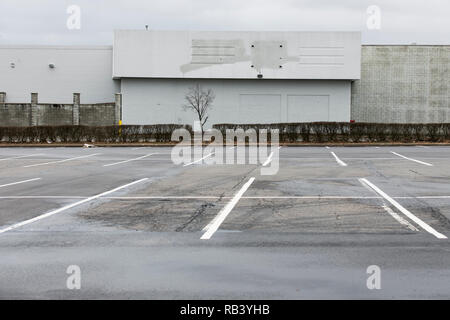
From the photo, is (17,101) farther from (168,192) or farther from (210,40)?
(168,192)

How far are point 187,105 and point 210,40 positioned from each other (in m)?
6.08

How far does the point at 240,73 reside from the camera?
1981 inches

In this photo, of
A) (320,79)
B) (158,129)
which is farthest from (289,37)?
(158,129)

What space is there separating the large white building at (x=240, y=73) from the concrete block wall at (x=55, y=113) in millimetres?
2334

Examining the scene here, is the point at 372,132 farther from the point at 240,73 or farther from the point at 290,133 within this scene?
the point at 240,73

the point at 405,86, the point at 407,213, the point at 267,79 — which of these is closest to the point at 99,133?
the point at 267,79

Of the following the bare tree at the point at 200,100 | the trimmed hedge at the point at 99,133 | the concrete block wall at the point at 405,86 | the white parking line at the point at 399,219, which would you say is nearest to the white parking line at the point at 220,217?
the white parking line at the point at 399,219

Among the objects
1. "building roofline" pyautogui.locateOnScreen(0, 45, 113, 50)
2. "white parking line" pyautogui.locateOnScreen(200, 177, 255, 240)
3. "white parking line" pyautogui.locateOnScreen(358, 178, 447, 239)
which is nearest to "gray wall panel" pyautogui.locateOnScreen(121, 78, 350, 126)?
"building roofline" pyautogui.locateOnScreen(0, 45, 113, 50)

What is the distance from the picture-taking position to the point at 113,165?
811 inches

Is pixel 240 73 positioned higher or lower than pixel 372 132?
higher

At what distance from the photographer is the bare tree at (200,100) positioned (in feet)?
167

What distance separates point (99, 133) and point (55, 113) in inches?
631

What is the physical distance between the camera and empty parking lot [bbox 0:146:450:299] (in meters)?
5.44

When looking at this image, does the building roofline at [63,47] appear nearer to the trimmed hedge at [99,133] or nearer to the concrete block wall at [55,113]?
the concrete block wall at [55,113]
